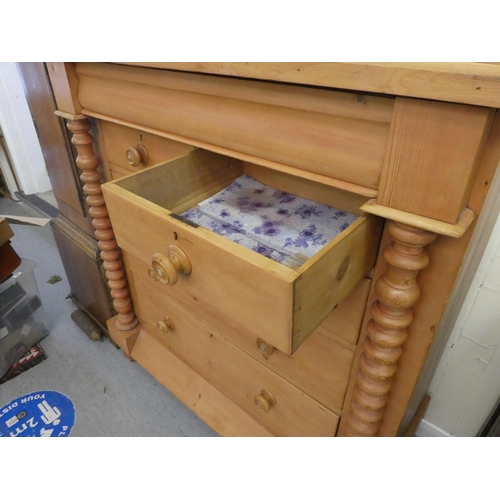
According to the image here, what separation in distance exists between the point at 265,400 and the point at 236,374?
0.10m

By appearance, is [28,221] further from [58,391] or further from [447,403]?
[447,403]

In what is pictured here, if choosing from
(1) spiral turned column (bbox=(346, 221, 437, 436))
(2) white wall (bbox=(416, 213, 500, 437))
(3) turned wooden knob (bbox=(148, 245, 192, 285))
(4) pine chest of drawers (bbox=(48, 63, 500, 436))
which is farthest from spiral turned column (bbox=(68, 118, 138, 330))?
(2) white wall (bbox=(416, 213, 500, 437))

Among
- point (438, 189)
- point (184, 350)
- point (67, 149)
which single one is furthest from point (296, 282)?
point (67, 149)

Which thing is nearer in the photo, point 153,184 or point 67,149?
point 153,184

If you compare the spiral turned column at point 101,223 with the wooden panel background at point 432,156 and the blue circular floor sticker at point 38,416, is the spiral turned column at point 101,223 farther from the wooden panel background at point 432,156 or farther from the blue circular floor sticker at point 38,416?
the wooden panel background at point 432,156

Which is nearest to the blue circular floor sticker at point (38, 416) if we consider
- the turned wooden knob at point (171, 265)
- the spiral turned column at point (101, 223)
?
the spiral turned column at point (101, 223)

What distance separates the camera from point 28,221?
1.54 meters

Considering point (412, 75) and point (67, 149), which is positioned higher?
point (412, 75)

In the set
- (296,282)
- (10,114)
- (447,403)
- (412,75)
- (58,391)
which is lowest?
(58,391)

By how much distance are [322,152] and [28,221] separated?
1400 millimetres

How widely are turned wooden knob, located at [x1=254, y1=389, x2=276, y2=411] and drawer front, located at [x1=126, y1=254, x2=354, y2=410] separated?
0.28 ft

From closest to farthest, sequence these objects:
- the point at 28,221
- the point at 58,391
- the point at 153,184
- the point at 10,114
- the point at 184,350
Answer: the point at 153,184
the point at 184,350
the point at 58,391
the point at 28,221
the point at 10,114

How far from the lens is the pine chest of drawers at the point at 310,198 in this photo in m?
0.46

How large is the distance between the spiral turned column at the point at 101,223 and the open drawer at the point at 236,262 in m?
0.41
